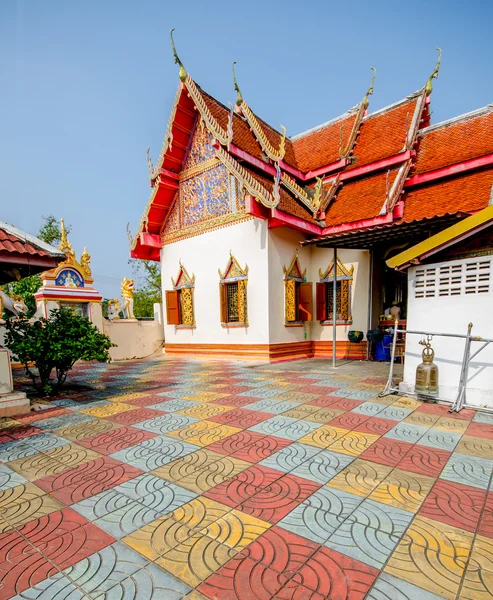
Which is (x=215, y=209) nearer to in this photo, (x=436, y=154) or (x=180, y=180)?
(x=180, y=180)

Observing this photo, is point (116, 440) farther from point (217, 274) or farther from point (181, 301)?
point (181, 301)

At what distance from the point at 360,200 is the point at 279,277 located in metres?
3.19

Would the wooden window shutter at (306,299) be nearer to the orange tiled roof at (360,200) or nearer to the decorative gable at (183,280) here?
the orange tiled roof at (360,200)

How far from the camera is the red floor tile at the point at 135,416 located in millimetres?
3673

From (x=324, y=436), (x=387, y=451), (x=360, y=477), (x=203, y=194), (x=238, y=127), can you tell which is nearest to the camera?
(x=360, y=477)

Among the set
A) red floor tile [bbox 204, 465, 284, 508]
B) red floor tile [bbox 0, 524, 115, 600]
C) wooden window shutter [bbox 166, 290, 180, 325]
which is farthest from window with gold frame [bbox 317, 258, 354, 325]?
red floor tile [bbox 0, 524, 115, 600]

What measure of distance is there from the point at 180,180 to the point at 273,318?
5670 mm

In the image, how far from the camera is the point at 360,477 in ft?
7.57

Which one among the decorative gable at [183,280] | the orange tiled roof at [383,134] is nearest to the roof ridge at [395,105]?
the orange tiled roof at [383,134]

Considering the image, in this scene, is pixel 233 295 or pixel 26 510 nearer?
pixel 26 510

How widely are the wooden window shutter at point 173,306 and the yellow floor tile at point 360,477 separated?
8766mm

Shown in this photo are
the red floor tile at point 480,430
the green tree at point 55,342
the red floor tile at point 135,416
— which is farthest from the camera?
the green tree at point 55,342

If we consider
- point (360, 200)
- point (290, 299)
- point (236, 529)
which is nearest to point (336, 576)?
point (236, 529)

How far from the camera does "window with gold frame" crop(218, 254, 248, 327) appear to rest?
28.9ft
